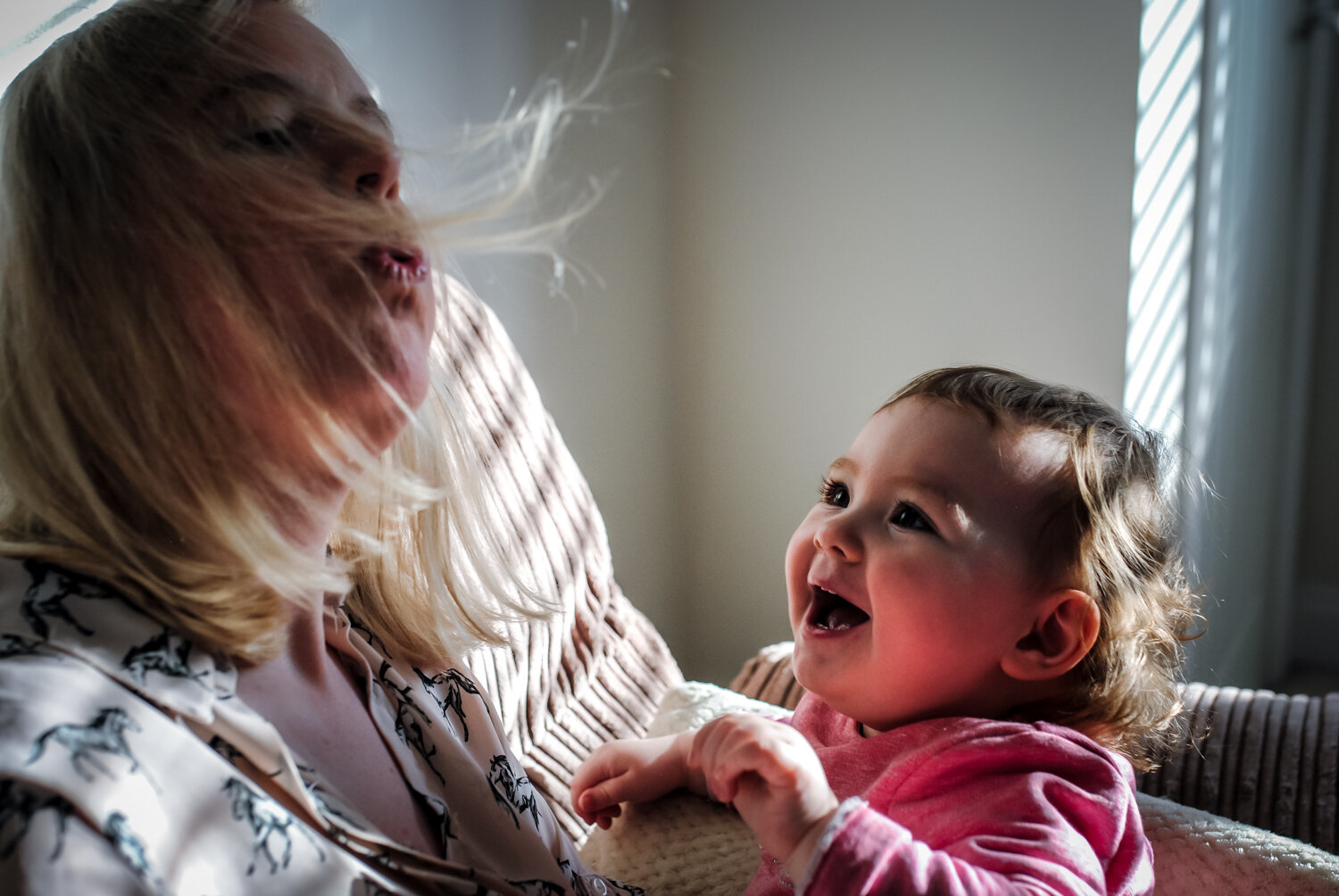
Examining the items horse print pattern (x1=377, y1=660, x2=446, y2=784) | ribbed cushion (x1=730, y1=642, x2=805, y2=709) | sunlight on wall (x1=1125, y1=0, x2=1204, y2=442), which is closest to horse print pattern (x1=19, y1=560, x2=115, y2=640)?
horse print pattern (x1=377, y1=660, x2=446, y2=784)

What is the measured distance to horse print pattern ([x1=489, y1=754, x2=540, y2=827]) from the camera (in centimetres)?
74

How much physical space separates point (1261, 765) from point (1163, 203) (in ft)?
3.25

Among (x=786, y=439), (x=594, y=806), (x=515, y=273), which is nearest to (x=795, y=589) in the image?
(x=594, y=806)

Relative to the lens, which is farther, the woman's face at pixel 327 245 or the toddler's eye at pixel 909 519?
the toddler's eye at pixel 909 519

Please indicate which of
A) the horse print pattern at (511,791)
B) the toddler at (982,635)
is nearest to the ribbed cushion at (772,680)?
the toddler at (982,635)

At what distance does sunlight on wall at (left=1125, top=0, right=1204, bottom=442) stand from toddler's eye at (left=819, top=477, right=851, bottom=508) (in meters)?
0.85

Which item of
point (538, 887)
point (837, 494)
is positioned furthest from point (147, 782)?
point (837, 494)

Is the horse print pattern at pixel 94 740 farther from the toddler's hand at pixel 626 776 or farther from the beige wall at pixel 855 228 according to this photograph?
the beige wall at pixel 855 228

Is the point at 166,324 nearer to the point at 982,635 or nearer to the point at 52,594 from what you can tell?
the point at 52,594

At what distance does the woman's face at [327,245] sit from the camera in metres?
0.56

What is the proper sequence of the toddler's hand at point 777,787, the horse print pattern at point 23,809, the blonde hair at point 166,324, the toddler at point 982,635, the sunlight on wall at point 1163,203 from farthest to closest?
the sunlight on wall at point 1163,203
the toddler at point 982,635
the toddler's hand at point 777,787
the blonde hair at point 166,324
the horse print pattern at point 23,809

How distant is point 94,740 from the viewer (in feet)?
1.49

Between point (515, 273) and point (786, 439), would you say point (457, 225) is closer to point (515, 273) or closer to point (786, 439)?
point (515, 273)

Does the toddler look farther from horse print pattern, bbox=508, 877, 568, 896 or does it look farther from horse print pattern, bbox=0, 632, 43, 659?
horse print pattern, bbox=0, 632, 43, 659
